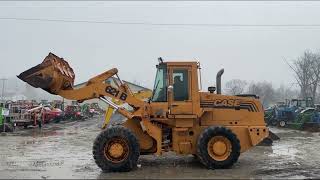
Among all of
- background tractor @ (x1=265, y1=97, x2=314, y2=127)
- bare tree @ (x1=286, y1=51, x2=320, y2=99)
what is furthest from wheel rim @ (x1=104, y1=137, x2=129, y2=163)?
bare tree @ (x1=286, y1=51, x2=320, y2=99)

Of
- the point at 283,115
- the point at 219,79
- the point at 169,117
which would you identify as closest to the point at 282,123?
the point at 283,115

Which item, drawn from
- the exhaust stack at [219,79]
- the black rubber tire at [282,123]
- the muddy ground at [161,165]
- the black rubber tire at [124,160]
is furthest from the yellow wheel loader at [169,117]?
the black rubber tire at [282,123]

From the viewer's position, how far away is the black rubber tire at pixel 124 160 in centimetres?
1309

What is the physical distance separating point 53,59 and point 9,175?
3.15 m

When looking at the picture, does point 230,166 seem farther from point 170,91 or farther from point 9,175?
point 9,175

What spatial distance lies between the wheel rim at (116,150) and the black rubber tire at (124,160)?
0.08 metres

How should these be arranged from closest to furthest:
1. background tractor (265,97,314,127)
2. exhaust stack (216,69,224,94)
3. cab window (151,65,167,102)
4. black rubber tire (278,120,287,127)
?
cab window (151,65,167,102), exhaust stack (216,69,224,94), black rubber tire (278,120,287,127), background tractor (265,97,314,127)

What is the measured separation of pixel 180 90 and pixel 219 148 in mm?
1853

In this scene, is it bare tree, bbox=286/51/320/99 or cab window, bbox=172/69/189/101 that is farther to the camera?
bare tree, bbox=286/51/320/99

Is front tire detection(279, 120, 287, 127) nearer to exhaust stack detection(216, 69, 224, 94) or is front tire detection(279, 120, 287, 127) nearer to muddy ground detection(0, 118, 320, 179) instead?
muddy ground detection(0, 118, 320, 179)

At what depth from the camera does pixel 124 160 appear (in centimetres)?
1314

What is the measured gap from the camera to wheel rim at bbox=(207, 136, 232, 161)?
1354cm

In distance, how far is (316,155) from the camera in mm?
17281

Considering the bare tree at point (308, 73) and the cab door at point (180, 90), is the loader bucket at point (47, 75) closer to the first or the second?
the cab door at point (180, 90)
